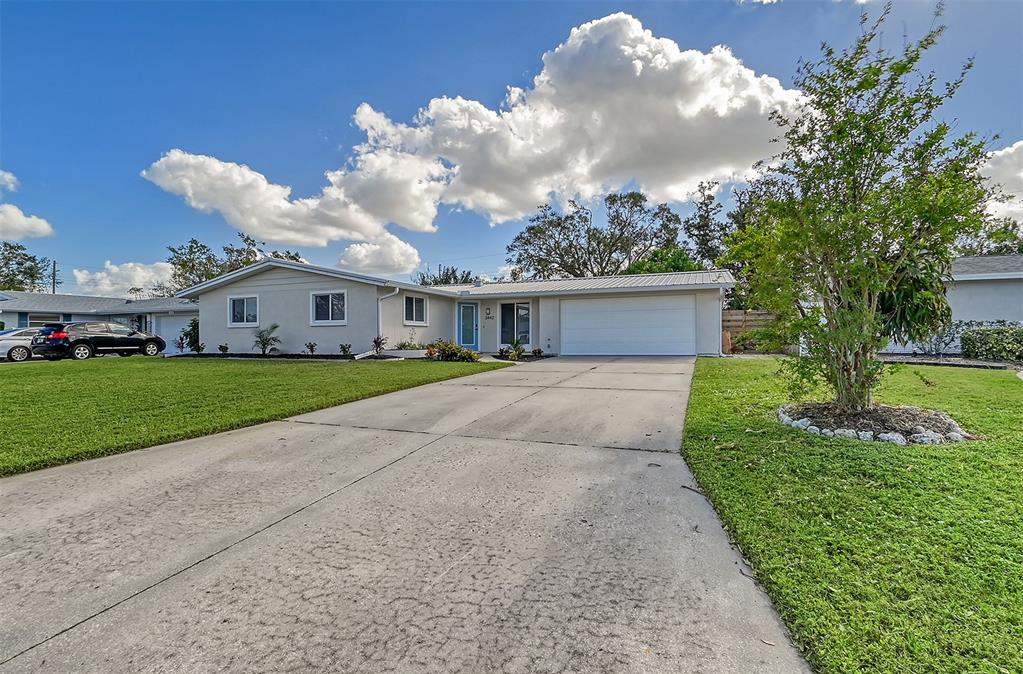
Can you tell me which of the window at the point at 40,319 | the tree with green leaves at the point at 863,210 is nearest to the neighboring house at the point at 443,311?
the tree with green leaves at the point at 863,210

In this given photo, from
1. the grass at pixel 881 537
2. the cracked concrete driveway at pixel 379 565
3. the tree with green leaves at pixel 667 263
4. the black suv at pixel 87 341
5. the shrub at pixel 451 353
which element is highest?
the tree with green leaves at pixel 667 263

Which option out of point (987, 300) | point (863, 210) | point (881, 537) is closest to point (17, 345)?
point (881, 537)

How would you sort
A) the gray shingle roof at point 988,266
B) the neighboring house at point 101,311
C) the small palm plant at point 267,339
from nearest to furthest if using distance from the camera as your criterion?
the gray shingle roof at point 988,266
the small palm plant at point 267,339
the neighboring house at point 101,311

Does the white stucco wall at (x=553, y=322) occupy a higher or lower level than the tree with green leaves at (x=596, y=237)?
lower

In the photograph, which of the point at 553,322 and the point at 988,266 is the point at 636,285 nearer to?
the point at 553,322

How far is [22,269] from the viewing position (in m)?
41.5

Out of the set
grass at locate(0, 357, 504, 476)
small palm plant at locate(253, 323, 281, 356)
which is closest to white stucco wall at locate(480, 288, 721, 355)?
grass at locate(0, 357, 504, 476)

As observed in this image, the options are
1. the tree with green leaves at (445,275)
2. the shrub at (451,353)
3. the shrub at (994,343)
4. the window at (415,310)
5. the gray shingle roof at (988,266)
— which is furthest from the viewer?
the tree with green leaves at (445,275)

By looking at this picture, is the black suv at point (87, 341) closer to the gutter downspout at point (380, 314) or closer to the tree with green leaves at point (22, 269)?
the gutter downspout at point (380, 314)

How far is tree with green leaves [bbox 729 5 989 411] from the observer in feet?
14.3

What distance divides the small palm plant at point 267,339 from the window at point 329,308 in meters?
1.46

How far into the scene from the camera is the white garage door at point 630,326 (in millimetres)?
14625

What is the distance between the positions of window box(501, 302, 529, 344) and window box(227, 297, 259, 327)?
8.97 meters

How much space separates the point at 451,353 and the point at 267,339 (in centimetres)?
671
